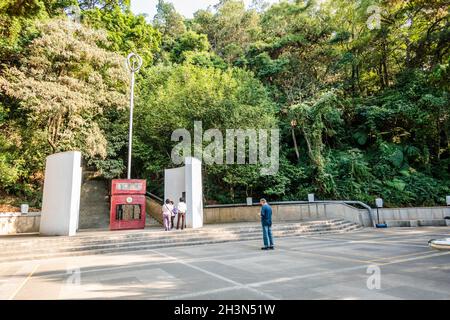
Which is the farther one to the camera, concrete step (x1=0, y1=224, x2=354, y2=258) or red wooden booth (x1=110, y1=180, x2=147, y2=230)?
red wooden booth (x1=110, y1=180, x2=147, y2=230)

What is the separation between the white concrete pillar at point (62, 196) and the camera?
11.0m

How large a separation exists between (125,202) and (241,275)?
9062 millimetres

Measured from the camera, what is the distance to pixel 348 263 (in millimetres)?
6562

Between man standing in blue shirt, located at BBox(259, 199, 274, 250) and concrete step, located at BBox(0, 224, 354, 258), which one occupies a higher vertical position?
man standing in blue shirt, located at BBox(259, 199, 274, 250)

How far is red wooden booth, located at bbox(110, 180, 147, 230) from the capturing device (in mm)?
12992

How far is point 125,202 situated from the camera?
13.2 meters

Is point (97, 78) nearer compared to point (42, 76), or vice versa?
point (42, 76)

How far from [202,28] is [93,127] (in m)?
28.9

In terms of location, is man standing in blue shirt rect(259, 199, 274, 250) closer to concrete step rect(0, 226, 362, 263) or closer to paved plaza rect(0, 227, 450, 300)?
paved plaza rect(0, 227, 450, 300)

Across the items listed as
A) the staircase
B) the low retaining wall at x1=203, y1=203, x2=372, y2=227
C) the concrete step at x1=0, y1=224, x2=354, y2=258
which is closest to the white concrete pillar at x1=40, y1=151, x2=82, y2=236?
the staircase

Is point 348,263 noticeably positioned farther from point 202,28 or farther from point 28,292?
point 202,28

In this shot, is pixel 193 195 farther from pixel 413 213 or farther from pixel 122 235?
pixel 413 213

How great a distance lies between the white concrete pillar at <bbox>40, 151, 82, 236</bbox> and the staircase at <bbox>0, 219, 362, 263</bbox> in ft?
2.63
